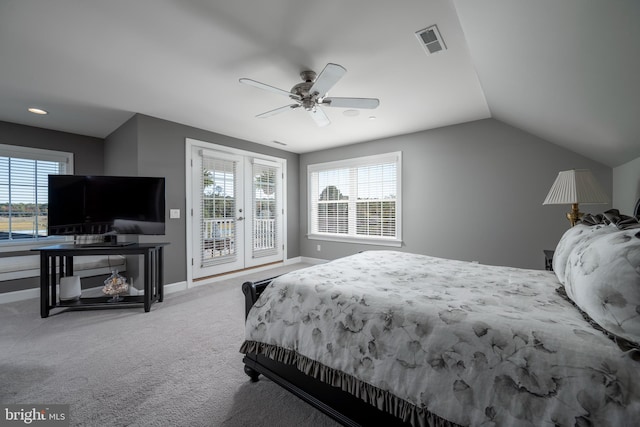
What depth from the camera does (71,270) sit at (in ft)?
10.7

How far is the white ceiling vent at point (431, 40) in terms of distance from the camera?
1.84 m

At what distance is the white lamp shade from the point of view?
2.12 meters

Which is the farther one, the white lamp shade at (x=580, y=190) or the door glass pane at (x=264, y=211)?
the door glass pane at (x=264, y=211)

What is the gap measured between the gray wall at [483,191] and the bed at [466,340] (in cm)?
185

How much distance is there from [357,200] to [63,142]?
198 inches

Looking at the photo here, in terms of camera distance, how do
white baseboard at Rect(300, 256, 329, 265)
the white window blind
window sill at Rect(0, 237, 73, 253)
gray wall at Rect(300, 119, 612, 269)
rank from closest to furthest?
gray wall at Rect(300, 119, 612, 269) < window sill at Rect(0, 237, 73, 253) < the white window blind < white baseboard at Rect(300, 256, 329, 265)

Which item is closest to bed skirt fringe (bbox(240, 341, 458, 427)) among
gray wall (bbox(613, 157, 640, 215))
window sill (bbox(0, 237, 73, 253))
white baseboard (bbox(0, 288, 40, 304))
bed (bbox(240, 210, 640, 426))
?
bed (bbox(240, 210, 640, 426))

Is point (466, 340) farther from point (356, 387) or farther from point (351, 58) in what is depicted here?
point (351, 58)

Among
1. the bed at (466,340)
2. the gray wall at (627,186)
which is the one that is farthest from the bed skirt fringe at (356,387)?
the gray wall at (627,186)

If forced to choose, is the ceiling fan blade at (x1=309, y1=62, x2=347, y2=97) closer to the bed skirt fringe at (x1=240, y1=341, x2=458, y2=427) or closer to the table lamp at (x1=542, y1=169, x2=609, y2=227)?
the bed skirt fringe at (x1=240, y1=341, x2=458, y2=427)

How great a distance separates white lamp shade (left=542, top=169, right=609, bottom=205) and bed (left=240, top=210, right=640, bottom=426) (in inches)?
27.8

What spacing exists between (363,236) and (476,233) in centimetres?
187

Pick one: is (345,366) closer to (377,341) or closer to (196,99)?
(377,341)

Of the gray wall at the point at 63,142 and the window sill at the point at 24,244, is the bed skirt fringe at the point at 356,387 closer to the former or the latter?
the window sill at the point at 24,244
